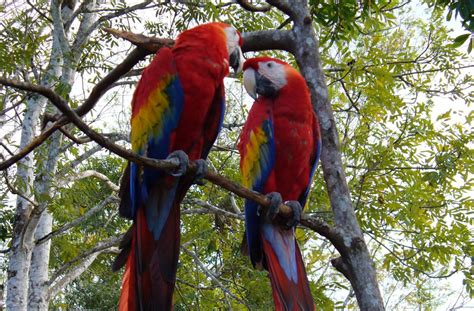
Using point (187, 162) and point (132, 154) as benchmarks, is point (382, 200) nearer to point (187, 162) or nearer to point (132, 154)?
point (187, 162)

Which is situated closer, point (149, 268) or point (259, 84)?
point (149, 268)

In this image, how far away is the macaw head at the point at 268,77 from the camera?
2102 millimetres

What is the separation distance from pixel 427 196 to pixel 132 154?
3.42 meters

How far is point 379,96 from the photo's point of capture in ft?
12.3

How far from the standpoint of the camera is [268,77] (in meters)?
2.12

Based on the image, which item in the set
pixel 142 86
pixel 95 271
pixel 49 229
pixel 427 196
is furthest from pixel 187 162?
pixel 95 271

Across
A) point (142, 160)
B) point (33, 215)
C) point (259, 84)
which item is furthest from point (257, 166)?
point (33, 215)

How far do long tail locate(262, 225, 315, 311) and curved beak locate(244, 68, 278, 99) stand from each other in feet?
1.72

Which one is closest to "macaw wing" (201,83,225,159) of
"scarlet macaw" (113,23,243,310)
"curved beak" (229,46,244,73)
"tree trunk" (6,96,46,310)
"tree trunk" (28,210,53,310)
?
"scarlet macaw" (113,23,243,310)

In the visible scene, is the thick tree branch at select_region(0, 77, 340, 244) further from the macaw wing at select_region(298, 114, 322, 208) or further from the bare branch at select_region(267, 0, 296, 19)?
the bare branch at select_region(267, 0, 296, 19)

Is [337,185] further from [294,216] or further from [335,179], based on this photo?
[294,216]

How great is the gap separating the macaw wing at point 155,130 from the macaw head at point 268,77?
383 mm

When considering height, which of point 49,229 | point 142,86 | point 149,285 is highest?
point 49,229

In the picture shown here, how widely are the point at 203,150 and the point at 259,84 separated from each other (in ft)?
1.20
